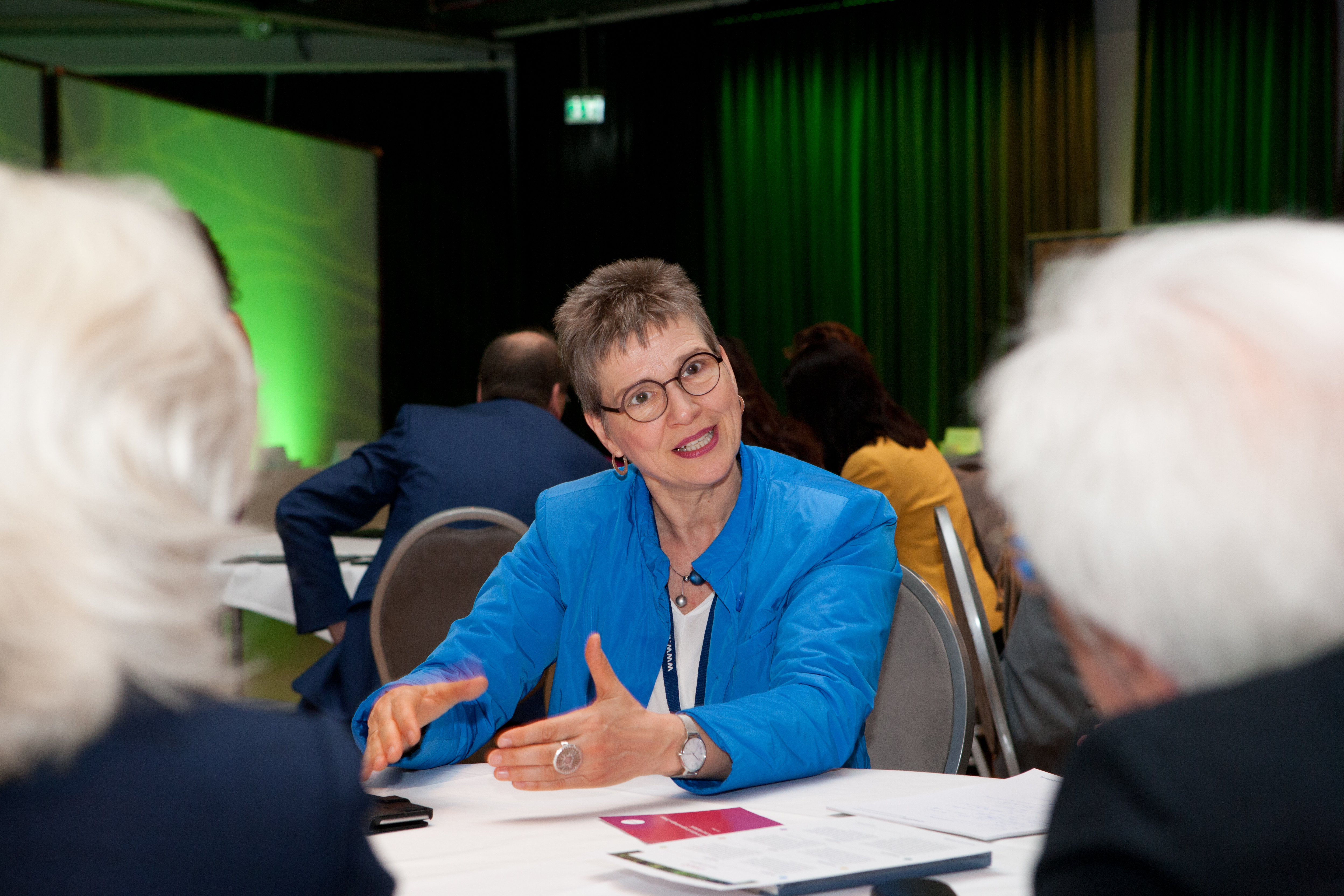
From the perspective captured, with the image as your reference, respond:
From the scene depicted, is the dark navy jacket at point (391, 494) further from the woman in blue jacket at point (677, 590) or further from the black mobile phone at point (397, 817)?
the black mobile phone at point (397, 817)

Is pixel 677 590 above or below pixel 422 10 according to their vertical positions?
below

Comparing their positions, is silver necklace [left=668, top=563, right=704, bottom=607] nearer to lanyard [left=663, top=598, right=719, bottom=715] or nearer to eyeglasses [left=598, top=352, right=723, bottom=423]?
lanyard [left=663, top=598, right=719, bottom=715]

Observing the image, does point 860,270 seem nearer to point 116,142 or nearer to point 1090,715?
point 116,142

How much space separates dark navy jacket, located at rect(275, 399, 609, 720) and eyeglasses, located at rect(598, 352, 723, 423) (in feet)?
3.45

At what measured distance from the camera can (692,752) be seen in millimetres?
1281

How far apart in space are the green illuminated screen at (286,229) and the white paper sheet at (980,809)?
5886mm

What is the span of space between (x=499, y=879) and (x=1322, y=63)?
699cm

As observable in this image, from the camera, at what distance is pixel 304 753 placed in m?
0.58

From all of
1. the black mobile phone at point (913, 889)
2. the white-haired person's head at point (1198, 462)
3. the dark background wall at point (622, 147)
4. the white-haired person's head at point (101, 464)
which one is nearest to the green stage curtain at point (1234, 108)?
the dark background wall at point (622, 147)

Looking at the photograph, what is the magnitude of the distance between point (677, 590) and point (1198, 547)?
1280mm

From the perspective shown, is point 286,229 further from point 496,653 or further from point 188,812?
point 188,812

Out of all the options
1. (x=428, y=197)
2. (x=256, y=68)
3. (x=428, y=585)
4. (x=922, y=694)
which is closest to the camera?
(x=922, y=694)

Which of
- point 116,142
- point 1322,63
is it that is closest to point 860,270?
point 1322,63

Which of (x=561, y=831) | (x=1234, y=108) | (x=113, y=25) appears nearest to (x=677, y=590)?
(x=561, y=831)
